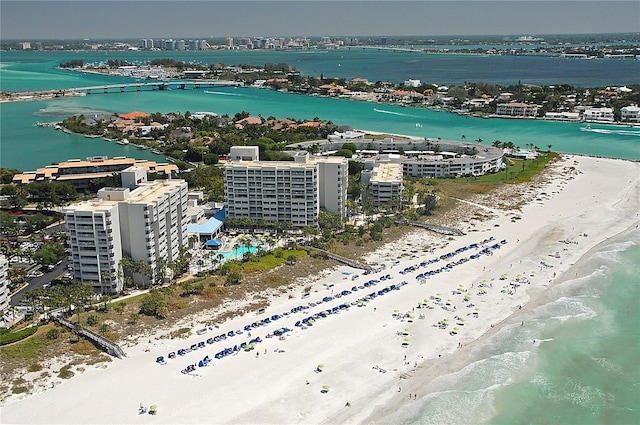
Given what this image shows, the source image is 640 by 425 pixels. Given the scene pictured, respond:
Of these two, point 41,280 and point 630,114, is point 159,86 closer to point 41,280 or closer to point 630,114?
point 630,114

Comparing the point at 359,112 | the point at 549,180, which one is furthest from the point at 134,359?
the point at 359,112

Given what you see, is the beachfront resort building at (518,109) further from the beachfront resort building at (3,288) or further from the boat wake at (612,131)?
the beachfront resort building at (3,288)

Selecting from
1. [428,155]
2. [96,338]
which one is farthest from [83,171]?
[96,338]

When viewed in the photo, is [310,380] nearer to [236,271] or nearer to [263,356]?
[263,356]

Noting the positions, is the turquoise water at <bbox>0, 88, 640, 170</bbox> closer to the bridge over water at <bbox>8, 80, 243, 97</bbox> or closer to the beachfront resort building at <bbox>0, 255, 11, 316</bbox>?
the bridge over water at <bbox>8, 80, 243, 97</bbox>

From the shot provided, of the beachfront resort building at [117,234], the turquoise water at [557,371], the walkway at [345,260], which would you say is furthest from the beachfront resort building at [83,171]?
the turquoise water at [557,371]
